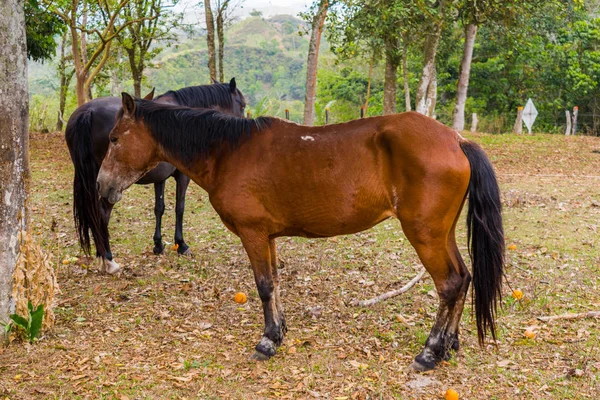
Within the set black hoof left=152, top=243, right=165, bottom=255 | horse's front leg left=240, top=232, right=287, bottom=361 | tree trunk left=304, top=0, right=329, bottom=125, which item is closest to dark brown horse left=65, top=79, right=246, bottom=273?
black hoof left=152, top=243, right=165, bottom=255

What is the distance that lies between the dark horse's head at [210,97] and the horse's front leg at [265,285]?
2.87 m

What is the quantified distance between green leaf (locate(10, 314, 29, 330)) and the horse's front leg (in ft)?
6.18

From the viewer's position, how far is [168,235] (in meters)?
8.02

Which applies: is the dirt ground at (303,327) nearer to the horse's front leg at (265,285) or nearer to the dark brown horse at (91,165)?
the horse's front leg at (265,285)

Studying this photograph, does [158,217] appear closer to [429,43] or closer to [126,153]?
[126,153]

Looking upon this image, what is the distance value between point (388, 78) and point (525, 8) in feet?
20.0

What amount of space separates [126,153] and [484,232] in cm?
307

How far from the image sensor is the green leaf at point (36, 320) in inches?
166

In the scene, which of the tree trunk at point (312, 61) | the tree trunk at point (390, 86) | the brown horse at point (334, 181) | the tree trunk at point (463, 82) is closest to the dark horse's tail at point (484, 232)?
the brown horse at point (334, 181)

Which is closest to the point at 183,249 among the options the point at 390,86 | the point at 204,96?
the point at 204,96

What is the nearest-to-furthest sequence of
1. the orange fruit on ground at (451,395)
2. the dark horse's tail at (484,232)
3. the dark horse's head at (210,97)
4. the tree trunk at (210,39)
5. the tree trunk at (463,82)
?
1. the orange fruit on ground at (451,395)
2. the dark horse's tail at (484,232)
3. the dark horse's head at (210,97)
4. the tree trunk at (210,39)
5. the tree trunk at (463,82)

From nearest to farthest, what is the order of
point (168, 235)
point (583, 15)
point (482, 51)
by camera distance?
point (168, 235) → point (583, 15) → point (482, 51)

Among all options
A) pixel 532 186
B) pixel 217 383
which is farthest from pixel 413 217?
pixel 532 186

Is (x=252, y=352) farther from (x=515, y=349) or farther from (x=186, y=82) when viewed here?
(x=186, y=82)
